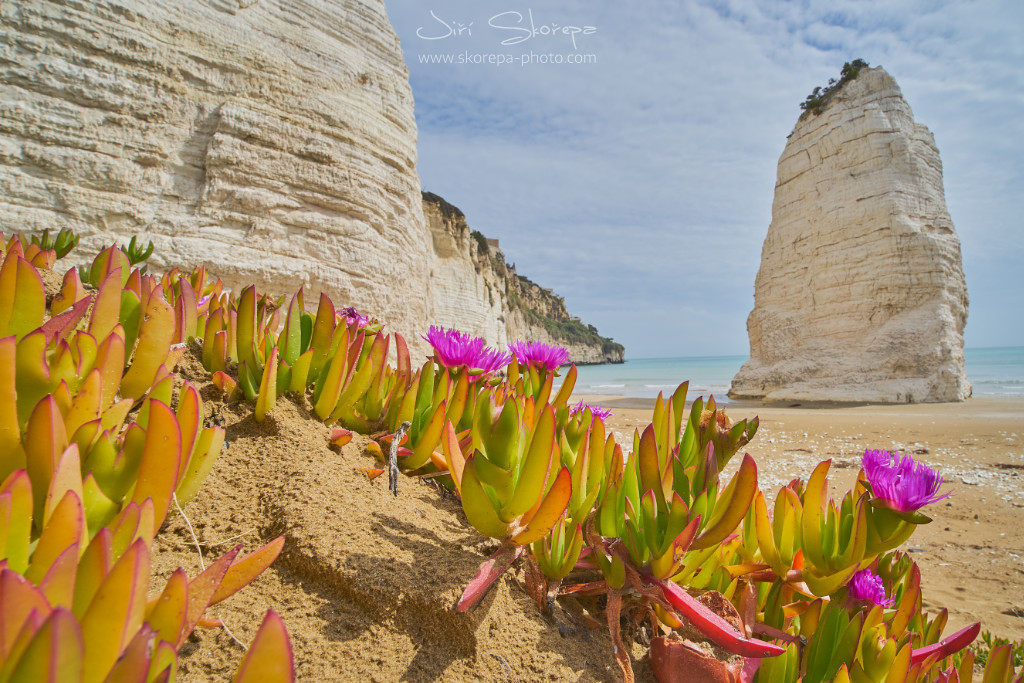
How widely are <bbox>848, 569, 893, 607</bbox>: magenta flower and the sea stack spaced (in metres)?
13.3

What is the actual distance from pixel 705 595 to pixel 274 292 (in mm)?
6079

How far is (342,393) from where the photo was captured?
1.48m

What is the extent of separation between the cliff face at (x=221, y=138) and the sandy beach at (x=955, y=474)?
5.02 m

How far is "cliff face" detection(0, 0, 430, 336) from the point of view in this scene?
16.6 feet

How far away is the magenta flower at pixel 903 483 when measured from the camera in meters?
1.03

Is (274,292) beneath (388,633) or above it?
above

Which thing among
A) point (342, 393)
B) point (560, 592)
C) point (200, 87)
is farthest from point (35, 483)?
point (200, 87)

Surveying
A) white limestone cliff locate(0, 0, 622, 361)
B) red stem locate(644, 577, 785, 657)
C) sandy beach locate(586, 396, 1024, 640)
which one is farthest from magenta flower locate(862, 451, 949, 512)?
white limestone cliff locate(0, 0, 622, 361)

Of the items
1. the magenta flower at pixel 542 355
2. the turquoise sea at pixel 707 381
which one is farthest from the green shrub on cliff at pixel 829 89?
the magenta flower at pixel 542 355

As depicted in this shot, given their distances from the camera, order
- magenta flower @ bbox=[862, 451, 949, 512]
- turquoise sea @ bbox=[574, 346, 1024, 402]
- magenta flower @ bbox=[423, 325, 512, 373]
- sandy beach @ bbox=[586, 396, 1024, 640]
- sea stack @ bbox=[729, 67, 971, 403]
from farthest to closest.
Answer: turquoise sea @ bbox=[574, 346, 1024, 402] → sea stack @ bbox=[729, 67, 971, 403] → sandy beach @ bbox=[586, 396, 1024, 640] → magenta flower @ bbox=[423, 325, 512, 373] → magenta flower @ bbox=[862, 451, 949, 512]

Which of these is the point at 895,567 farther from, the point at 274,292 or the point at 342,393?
the point at 274,292

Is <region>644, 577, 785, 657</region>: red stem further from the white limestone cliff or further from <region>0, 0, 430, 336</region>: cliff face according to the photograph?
<region>0, 0, 430, 336</region>: cliff face

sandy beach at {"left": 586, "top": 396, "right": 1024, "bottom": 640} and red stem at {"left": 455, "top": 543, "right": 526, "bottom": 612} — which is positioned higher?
red stem at {"left": 455, "top": 543, "right": 526, "bottom": 612}

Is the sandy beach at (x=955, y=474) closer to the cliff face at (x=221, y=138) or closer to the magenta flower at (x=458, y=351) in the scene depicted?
the magenta flower at (x=458, y=351)
